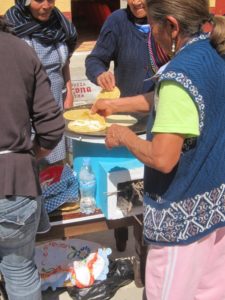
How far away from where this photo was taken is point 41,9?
289 cm

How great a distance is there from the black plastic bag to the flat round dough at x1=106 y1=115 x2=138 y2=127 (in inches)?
38.6

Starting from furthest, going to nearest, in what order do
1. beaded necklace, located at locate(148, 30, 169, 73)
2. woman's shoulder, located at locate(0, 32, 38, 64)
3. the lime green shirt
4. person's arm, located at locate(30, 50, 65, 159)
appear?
1. beaded necklace, located at locate(148, 30, 169, 73)
2. person's arm, located at locate(30, 50, 65, 159)
3. woman's shoulder, located at locate(0, 32, 38, 64)
4. the lime green shirt

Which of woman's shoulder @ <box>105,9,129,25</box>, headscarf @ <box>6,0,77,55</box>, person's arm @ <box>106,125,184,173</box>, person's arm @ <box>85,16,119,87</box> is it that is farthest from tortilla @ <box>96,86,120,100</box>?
person's arm @ <box>106,125,184,173</box>

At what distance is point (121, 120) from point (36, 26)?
0.89 meters

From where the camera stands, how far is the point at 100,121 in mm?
2410

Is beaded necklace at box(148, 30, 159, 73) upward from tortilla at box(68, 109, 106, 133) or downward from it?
upward

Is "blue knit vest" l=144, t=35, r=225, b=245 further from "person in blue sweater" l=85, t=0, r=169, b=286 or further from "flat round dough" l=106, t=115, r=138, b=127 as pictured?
"person in blue sweater" l=85, t=0, r=169, b=286

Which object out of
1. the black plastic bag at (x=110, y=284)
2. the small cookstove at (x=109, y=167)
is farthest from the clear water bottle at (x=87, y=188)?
the black plastic bag at (x=110, y=284)

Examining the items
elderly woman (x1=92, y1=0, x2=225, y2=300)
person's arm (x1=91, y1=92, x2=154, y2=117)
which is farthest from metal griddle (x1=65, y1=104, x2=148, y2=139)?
elderly woman (x1=92, y1=0, x2=225, y2=300)

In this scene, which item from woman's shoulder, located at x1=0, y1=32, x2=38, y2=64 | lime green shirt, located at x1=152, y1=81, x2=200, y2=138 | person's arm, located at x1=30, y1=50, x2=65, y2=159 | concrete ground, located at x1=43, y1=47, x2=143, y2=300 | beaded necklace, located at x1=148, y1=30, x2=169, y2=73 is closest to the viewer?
lime green shirt, located at x1=152, y1=81, x2=200, y2=138

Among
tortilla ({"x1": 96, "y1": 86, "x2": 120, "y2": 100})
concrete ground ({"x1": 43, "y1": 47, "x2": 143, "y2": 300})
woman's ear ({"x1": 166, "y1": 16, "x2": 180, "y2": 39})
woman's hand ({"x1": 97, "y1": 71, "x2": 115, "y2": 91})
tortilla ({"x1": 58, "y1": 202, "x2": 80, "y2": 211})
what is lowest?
concrete ground ({"x1": 43, "y1": 47, "x2": 143, "y2": 300})

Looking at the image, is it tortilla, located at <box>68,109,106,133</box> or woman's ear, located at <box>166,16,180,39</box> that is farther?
tortilla, located at <box>68,109,106,133</box>

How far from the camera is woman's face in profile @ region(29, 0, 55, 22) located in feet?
9.37

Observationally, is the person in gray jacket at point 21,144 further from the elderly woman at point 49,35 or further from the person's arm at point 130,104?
the elderly woman at point 49,35
